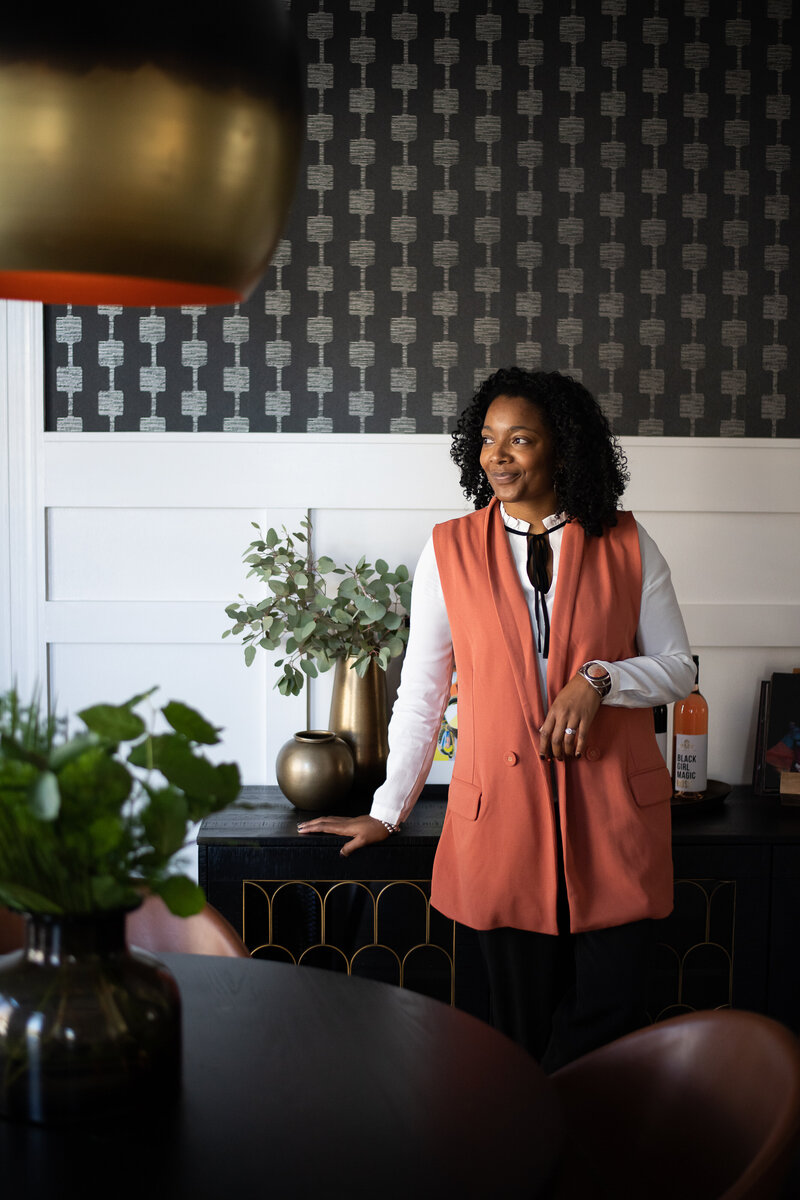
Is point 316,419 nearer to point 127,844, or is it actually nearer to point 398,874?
point 398,874

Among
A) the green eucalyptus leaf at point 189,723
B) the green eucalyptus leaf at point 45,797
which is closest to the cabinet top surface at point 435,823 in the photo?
the green eucalyptus leaf at point 189,723

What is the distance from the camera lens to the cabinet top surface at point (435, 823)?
98.0 inches

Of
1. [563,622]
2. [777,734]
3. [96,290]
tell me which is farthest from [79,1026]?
[777,734]

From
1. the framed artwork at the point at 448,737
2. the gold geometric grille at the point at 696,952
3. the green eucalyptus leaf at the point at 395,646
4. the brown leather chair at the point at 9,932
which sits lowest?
the gold geometric grille at the point at 696,952

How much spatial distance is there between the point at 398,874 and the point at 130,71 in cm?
200

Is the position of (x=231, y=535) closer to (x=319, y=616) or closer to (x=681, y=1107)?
(x=319, y=616)

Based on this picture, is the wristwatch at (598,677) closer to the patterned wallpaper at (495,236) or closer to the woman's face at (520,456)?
the woman's face at (520,456)

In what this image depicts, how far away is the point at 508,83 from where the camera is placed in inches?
113

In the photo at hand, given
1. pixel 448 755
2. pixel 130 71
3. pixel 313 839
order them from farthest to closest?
pixel 448 755
pixel 313 839
pixel 130 71

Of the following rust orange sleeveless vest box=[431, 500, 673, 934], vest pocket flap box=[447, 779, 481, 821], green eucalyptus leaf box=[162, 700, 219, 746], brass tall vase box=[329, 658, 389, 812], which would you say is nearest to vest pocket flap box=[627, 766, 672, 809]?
rust orange sleeveless vest box=[431, 500, 673, 934]

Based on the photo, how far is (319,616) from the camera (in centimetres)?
276

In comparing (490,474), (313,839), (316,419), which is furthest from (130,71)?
(316,419)

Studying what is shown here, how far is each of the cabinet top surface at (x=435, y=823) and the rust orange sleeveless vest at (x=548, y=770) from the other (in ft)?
1.58

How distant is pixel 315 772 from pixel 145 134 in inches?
75.8
